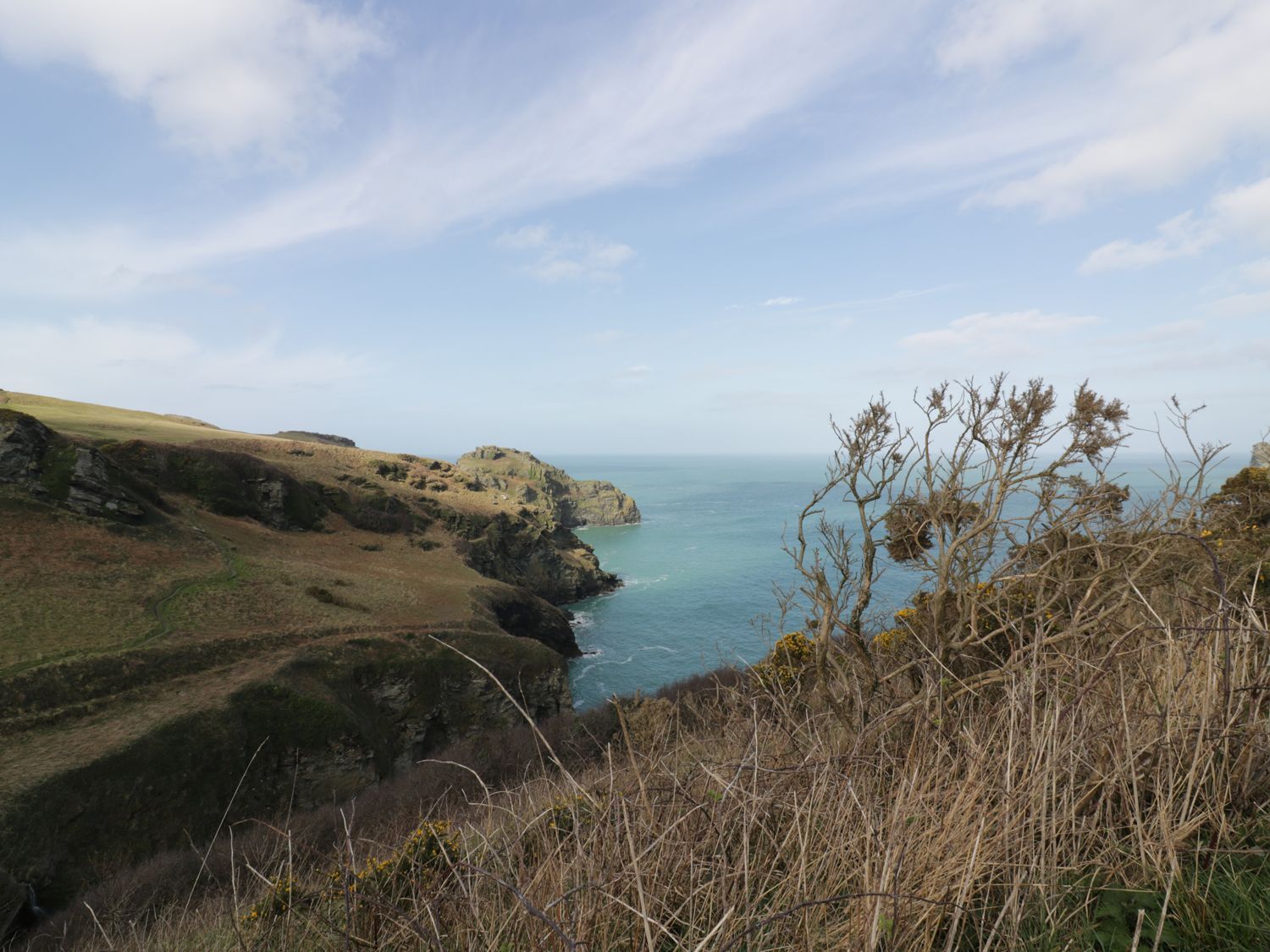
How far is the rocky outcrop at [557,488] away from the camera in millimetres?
159250

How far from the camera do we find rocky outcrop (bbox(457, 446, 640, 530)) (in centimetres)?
15925

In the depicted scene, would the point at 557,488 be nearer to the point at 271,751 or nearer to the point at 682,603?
the point at 682,603

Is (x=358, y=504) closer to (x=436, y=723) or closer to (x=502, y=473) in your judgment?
(x=436, y=723)

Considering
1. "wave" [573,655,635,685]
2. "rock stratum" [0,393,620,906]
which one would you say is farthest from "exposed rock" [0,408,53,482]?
"wave" [573,655,635,685]

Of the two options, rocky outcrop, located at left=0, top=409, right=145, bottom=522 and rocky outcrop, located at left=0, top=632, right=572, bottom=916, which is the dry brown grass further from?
rocky outcrop, located at left=0, top=409, right=145, bottom=522

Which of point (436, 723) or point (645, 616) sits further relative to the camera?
point (645, 616)

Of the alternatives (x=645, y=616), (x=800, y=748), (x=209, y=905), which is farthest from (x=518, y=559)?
(x=800, y=748)

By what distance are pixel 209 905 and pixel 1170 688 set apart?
41.5 feet

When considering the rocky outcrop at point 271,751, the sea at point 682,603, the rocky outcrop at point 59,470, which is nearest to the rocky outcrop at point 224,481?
the rocky outcrop at point 59,470

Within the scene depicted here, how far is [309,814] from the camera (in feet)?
88.4

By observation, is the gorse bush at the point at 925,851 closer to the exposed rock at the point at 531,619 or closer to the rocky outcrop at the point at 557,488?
the exposed rock at the point at 531,619

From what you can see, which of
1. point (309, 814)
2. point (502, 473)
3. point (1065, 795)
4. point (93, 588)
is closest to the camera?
point (1065, 795)

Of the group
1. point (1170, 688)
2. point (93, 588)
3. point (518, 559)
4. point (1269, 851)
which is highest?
point (1170, 688)

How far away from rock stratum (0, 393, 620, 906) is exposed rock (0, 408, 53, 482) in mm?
132
